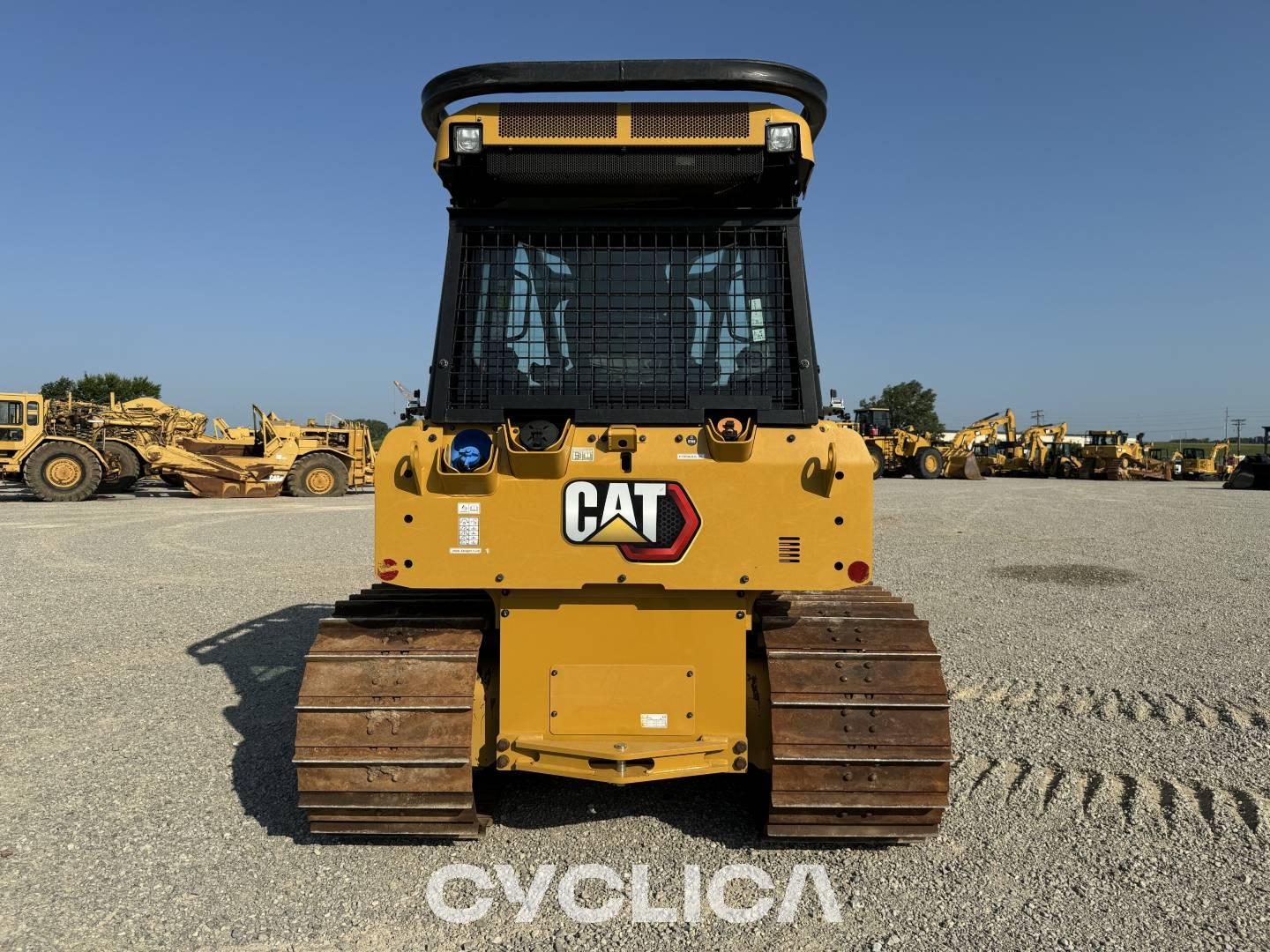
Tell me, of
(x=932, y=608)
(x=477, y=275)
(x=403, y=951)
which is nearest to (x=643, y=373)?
(x=477, y=275)

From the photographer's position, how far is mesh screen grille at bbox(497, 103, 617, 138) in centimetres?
349

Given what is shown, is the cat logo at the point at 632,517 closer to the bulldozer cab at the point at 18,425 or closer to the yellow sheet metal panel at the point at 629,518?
the yellow sheet metal panel at the point at 629,518

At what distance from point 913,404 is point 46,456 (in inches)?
2960

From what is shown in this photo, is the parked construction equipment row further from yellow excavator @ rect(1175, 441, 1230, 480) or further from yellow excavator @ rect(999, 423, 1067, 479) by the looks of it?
yellow excavator @ rect(1175, 441, 1230, 480)

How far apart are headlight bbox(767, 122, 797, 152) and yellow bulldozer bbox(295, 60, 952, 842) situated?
12 mm

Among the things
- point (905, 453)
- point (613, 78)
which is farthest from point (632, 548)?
point (905, 453)

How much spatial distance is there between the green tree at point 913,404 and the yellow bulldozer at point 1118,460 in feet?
124

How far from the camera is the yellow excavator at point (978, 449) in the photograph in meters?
37.0

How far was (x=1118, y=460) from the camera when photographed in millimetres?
38938

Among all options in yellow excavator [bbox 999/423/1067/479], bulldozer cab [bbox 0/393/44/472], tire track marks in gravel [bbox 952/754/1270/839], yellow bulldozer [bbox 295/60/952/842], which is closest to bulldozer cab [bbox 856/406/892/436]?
yellow excavator [bbox 999/423/1067/479]

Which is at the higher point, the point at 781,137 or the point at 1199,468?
the point at 781,137

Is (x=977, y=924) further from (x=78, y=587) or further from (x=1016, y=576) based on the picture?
(x=78, y=587)

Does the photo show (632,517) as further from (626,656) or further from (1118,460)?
(1118,460)

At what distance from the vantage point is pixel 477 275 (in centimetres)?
382
